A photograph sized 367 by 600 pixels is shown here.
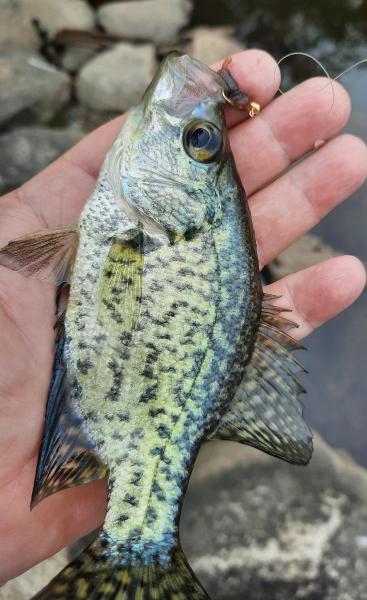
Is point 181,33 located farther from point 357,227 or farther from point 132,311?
point 132,311

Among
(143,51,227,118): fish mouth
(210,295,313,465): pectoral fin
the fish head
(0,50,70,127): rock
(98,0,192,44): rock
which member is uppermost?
(98,0,192,44): rock

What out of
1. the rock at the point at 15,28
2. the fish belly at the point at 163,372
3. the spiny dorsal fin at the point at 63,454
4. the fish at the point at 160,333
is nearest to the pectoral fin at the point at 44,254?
the fish at the point at 160,333

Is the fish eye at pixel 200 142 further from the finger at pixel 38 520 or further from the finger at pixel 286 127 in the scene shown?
the finger at pixel 38 520

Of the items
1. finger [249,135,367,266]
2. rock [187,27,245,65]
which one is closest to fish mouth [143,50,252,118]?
finger [249,135,367,266]

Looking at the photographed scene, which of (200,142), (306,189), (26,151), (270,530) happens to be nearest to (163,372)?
(200,142)

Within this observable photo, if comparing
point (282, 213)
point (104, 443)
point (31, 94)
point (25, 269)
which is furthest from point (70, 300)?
point (31, 94)

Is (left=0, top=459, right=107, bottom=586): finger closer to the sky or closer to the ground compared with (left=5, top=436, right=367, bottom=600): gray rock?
closer to the sky

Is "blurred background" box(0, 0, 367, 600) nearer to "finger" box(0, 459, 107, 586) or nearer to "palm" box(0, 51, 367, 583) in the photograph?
"finger" box(0, 459, 107, 586)
